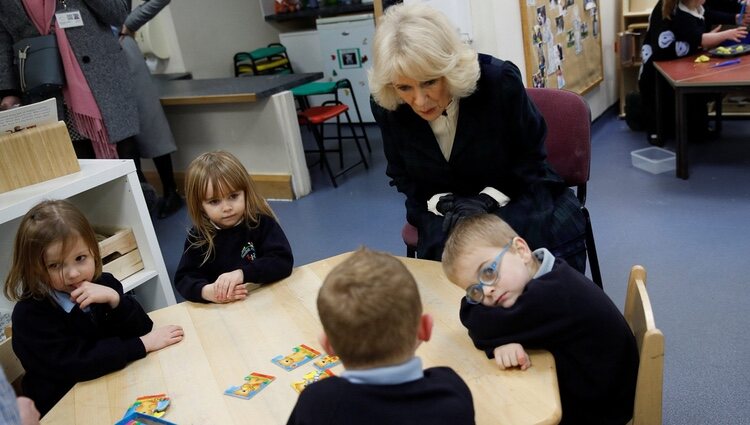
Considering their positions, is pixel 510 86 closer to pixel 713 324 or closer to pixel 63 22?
pixel 713 324

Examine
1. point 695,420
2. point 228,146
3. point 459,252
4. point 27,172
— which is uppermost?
point 27,172

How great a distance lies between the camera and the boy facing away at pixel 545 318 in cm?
131

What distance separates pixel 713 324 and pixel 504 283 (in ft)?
4.97

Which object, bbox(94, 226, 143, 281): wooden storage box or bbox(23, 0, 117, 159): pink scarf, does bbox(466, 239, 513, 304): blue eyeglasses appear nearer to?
bbox(94, 226, 143, 281): wooden storage box

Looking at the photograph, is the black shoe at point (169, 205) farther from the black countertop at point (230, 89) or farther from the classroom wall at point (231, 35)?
the classroom wall at point (231, 35)

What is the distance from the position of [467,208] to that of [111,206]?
1.34 m

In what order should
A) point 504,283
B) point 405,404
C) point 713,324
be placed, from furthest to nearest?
point 713,324
point 504,283
point 405,404

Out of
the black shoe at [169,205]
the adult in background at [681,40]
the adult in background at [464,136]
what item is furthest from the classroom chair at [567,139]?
the black shoe at [169,205]

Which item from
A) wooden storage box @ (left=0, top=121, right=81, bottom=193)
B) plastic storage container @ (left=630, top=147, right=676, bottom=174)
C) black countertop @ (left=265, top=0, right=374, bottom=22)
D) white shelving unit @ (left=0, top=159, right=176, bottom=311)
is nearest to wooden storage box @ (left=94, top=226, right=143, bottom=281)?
white shelving unit @ (left=0, top=159, right=176, bottom=311)

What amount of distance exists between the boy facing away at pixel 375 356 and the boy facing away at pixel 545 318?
1.10 feet

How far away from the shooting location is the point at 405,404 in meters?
0.97

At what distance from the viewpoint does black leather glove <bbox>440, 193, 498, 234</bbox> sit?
1.96 m

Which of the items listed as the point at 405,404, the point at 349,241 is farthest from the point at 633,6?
the point at 405,404

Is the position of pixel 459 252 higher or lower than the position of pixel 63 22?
lower
